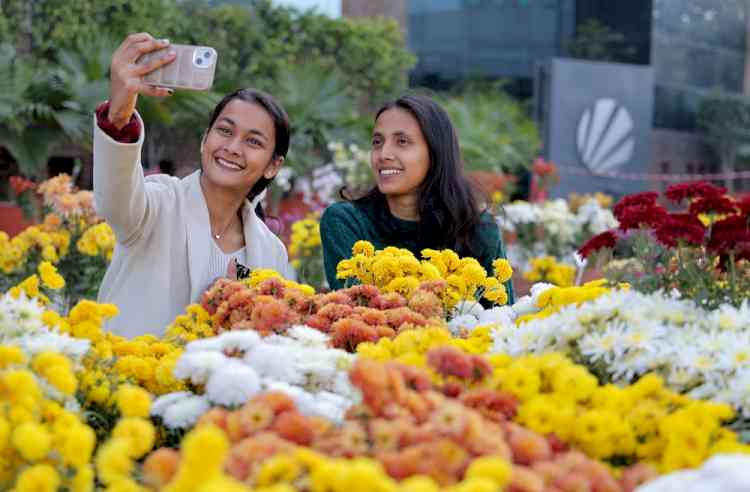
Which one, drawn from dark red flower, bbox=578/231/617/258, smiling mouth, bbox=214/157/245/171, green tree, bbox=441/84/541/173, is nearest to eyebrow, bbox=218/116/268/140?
smiling mouth, bbox=214/157/245/171

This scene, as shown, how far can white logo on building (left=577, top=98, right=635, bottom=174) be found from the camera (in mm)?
18172

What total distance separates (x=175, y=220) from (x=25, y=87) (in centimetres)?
664

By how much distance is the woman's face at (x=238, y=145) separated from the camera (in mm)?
3443

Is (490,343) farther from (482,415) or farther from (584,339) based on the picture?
(482,415)

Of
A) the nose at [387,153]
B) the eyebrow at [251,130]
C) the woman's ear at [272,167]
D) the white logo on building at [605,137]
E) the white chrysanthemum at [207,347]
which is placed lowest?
the white logo on building at [605,137]

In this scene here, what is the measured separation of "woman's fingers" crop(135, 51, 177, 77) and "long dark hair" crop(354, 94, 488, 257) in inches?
51.9

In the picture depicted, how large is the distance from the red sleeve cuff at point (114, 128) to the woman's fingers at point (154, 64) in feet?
0.69

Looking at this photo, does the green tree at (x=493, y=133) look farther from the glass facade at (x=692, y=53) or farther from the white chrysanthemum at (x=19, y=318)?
the white chrysanthemum at (x=19, y=318)

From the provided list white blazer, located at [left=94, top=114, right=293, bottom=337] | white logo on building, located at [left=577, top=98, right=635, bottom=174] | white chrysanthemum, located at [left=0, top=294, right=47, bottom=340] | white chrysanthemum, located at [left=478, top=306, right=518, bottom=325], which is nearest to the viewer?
white chrysanthemum, located at [left=0, top=294, right=47, bottom=340]

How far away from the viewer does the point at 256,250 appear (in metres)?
3.58

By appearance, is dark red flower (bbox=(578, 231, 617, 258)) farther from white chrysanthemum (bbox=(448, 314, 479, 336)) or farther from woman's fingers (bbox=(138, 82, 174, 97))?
woman's fingers (bbox=(138, 82, 174, 97))

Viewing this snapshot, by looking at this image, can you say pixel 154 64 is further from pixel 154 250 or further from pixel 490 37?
pixel 490 37

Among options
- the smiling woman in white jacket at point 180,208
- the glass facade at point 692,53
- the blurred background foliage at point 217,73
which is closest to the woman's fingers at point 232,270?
the smiling woman in white jacket at point 180,208

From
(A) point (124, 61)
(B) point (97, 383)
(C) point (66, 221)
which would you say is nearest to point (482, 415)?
(B) point (97, 383)
